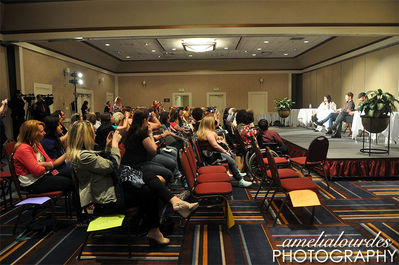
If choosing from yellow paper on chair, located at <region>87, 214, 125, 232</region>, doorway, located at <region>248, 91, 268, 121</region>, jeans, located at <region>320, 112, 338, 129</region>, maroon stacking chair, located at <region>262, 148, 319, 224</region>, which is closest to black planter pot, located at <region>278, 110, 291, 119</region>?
jeans, located at <region>320, 112, 338, 129</region>

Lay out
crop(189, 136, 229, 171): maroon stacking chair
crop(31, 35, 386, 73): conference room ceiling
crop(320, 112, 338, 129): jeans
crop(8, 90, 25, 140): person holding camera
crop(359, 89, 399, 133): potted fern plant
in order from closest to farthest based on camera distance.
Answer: crop(189, 136, 229, 171): maroon stacking chair < crop(359, 89, 399, 133): potted fern plant < crop(8, 90, 25, 140): person holding camera < crop(320, 112, 338, 129): jeans < crop(31, 35, 386, 73): conference room ceiling

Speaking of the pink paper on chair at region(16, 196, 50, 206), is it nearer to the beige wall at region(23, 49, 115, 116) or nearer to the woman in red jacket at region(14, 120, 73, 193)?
the woman in red jacket at region(14, 120, 73, 193)

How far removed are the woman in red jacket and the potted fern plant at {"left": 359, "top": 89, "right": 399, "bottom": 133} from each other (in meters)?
5.07

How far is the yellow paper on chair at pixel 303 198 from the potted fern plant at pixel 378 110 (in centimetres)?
304

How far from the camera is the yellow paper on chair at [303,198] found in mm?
2868

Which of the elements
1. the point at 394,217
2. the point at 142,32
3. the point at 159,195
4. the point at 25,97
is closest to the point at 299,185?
the point at 394,217

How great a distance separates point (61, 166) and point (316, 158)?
11.6 ft

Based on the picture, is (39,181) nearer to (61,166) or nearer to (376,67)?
(61,166)

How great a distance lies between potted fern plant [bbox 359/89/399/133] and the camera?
499 cm

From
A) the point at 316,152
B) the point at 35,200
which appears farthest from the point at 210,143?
the point at 35,200

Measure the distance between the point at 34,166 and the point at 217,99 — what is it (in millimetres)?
14024

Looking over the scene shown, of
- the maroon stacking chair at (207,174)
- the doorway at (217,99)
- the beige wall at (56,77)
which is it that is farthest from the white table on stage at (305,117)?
the beige wall at (56,77)

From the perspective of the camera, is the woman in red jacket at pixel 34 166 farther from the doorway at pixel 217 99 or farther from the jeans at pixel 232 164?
the doorway at pixel 217 99

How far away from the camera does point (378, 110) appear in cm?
502
